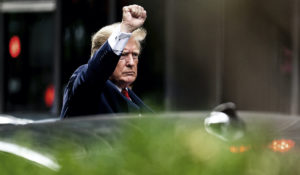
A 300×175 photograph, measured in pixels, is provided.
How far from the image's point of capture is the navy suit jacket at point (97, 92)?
2.58 metres

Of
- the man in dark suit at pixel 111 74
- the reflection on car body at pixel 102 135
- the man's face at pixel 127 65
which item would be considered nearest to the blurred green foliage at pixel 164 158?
the reflection on car body at pixel 102 135

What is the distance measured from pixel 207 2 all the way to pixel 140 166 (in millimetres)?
9291

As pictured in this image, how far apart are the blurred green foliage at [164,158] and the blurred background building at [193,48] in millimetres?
8623

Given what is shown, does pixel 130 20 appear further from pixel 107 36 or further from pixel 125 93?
pixel 125 93

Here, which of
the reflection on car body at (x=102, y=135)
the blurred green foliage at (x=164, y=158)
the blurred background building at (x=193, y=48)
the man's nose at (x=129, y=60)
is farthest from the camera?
the blurred background building at (x=193, y=48)

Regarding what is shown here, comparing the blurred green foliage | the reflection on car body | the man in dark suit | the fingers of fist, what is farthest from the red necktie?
the blurred green foliage

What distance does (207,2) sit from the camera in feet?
34.6

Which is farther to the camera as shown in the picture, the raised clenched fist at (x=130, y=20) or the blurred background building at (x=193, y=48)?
the blurred background building at (x=193, y=48)

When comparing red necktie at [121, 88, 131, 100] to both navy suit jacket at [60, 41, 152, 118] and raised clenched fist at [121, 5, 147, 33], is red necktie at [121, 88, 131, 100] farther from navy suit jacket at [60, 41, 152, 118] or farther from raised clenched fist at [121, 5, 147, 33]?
raised clenched fist at [121, 5, 147, 33]

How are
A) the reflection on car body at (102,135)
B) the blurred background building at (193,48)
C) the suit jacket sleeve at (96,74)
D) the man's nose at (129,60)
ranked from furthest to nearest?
the blurred background building at (193,48) < the man's nose at (129,60) < the suit jacket sleeve at (96,74) < the reflection on car body at (102,135)

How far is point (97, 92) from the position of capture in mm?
2621

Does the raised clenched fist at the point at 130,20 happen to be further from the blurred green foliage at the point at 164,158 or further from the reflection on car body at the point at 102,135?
the blurred green foliage at the point at 164,158

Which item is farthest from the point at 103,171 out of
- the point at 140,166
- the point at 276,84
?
the point at 276,84

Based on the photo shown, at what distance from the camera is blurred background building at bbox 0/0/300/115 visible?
1059 centimetres
